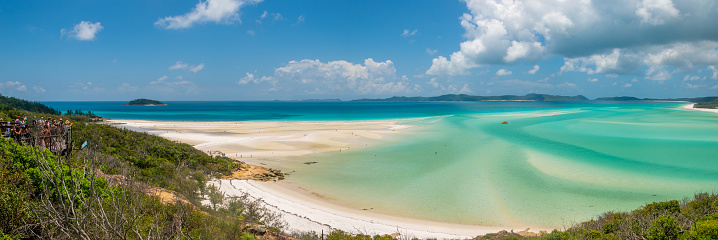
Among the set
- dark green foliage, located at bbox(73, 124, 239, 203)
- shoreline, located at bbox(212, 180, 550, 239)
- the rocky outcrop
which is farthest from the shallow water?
dark green foliage, located at bbox(73, 124, 239, 203)

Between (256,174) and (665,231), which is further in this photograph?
(256,174)

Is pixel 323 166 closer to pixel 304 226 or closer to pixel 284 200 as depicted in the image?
pixel 284 200

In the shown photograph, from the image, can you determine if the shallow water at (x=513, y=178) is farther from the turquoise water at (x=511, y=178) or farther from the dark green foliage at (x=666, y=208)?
the dark green foliage at (x=666, y=208)

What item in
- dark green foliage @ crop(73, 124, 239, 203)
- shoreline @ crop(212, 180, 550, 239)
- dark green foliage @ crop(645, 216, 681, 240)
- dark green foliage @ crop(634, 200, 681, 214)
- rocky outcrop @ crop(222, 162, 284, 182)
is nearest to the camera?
dark green foliage @ crop(645, 216, 681, 240)

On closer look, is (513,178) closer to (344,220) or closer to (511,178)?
(511,178)

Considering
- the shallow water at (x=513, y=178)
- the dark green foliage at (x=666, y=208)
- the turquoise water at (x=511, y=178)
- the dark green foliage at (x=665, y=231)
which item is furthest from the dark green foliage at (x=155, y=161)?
the dark green foliage at (x=666, y=208)

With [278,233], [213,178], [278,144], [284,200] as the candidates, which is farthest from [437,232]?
[278,144]

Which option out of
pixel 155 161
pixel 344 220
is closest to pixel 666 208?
pixel 344 220

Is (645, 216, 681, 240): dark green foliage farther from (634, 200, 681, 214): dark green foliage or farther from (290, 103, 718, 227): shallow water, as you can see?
(290, 103, 718, 227): shallow water
